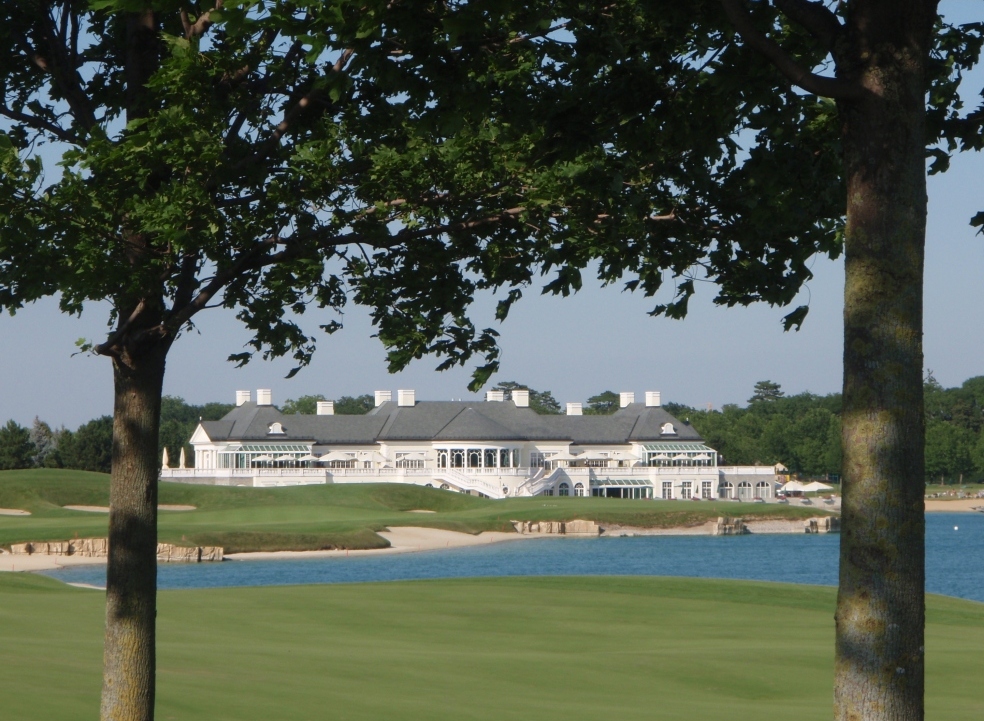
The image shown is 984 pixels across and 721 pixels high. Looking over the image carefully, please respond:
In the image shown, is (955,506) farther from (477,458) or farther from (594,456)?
(477,458)

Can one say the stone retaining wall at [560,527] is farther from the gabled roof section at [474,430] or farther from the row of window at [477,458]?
the gabled roof section at [474,430]

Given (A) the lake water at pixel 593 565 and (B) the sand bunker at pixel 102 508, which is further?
(B) the sand bunker at pixel 102 508

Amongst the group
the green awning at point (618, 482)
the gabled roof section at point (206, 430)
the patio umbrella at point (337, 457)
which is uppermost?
the gabled roof section at point (206, 430)

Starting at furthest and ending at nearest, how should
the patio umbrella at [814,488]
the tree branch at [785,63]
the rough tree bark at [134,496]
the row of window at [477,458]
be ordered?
the patio umbrella at [814,488] → the row of window at [477,458] → the rough tree bark at [134,496] → the tree branch at [785,63]

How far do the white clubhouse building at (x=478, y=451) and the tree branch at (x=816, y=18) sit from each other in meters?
84.5

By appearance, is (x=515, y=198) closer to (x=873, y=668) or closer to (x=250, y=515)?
(x=873, y=668)

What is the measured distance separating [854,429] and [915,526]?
1.42 feet

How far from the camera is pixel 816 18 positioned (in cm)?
500

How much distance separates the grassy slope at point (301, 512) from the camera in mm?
47469

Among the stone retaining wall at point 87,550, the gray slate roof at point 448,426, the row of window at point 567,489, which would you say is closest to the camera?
the stone retaining wall at point 87,550

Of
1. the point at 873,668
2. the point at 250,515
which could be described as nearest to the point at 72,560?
the point at 250,515

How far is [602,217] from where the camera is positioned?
6.77 metres

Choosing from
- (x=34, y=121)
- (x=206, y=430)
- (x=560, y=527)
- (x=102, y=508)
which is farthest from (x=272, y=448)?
(x=34, y=121)

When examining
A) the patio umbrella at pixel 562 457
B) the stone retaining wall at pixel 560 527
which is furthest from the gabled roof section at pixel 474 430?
the stone retaining wall at pixel 560 527
